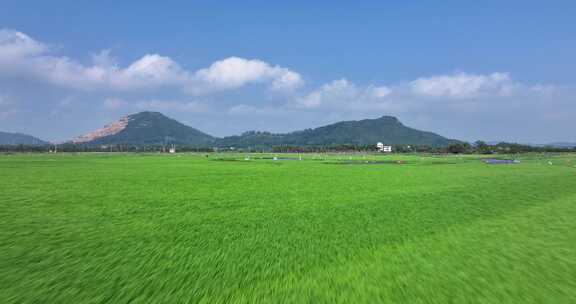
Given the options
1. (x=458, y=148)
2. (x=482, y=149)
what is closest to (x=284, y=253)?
(x=458, y=148)

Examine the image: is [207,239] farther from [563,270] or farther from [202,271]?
[563,270]

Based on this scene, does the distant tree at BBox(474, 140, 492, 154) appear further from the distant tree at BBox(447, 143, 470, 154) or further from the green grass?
the green grass

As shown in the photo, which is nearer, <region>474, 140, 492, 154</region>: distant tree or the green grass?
the green grass

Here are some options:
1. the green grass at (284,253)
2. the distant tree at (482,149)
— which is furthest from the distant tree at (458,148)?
the green grass at (284,253)

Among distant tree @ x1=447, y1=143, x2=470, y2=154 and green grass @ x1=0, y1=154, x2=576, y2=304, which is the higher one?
distant tree @ x1=447, y1=143, x2=470, y2=154

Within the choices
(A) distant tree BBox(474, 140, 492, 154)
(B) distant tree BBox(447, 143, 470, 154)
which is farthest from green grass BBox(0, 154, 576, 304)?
(A) distant tree BBox(474, 140, 492, 154)

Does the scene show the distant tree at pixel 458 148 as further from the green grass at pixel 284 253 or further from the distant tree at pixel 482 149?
the green grass at pixel 284 253

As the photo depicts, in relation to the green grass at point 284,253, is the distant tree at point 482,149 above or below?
above

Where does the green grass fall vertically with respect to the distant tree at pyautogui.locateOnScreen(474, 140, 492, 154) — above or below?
below

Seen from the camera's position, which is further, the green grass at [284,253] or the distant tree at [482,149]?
the distant tree at [482,149]

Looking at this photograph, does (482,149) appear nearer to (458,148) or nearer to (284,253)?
(458,148)

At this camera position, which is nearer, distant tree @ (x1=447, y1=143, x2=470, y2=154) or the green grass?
the green grass

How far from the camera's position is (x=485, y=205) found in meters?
15.1

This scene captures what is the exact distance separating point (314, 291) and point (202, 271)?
7.30 ft
